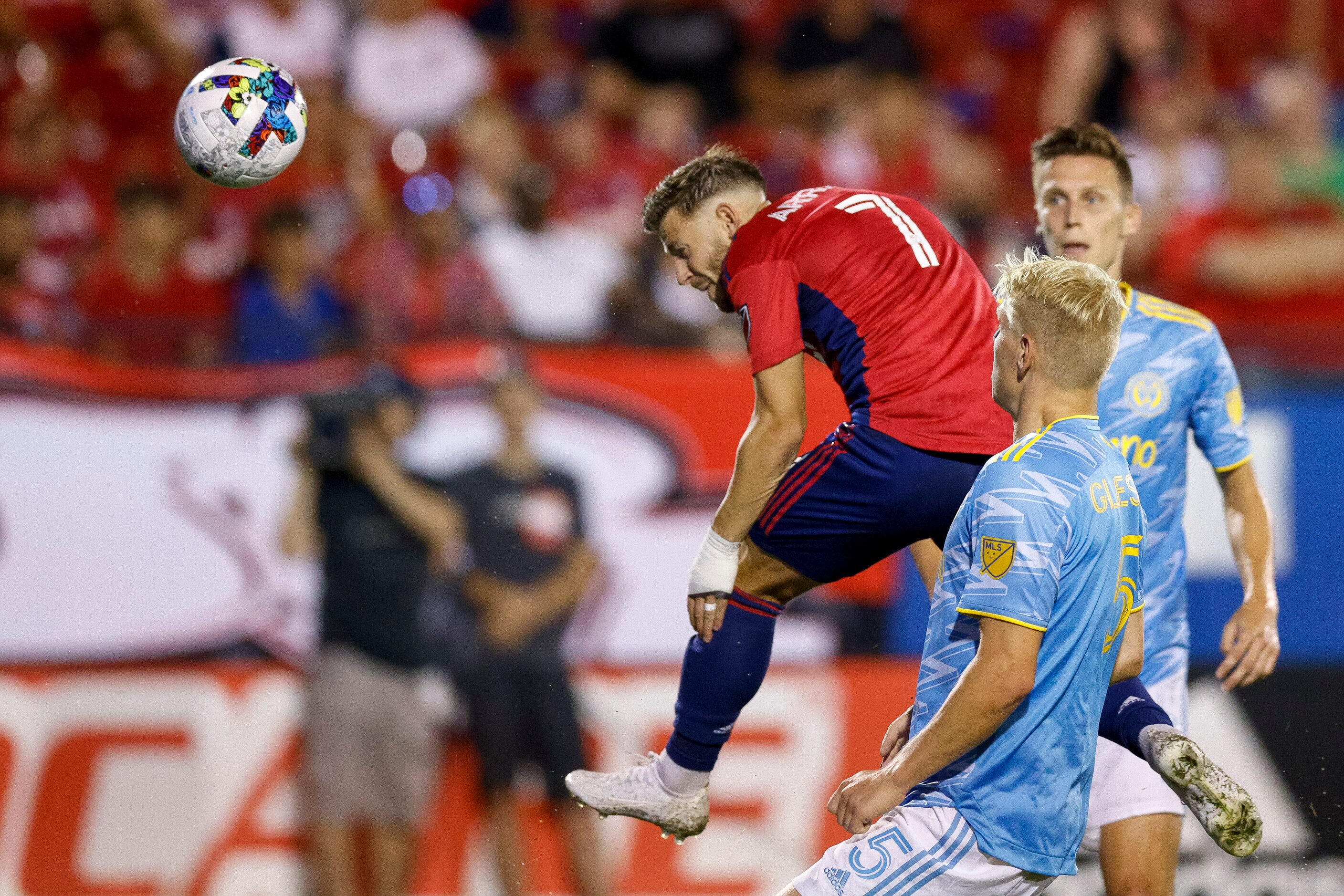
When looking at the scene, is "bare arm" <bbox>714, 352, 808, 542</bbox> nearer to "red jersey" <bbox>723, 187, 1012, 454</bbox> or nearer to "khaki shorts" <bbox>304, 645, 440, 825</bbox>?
"red jersey" <bbox>723, 187, 1012, 454</bbox>

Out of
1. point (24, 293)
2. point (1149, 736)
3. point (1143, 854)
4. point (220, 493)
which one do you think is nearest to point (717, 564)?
point (1149, 736)

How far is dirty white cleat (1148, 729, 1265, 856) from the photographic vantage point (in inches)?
132

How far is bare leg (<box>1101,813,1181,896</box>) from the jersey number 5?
6.31 feet

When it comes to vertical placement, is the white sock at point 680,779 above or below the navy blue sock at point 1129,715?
below

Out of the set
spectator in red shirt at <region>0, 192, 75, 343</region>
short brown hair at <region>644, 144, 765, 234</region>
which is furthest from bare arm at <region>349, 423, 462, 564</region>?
short brown hair at <region>644, 144, 765, 234</region>

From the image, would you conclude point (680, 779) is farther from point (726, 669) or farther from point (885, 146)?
point (885, 146)

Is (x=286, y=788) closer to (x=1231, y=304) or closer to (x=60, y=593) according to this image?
(x=60, y=593)

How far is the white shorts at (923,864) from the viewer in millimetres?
3391

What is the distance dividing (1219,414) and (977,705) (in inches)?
77.9

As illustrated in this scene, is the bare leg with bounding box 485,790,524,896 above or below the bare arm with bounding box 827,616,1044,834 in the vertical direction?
below

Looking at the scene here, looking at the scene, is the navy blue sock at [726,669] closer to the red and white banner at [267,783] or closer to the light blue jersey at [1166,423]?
the light blue jersey at [1166,423]

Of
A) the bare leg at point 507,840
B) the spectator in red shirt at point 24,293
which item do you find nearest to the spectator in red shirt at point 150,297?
the spectator in red shirt at point 24,293

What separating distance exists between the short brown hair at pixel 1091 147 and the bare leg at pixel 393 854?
5.39m

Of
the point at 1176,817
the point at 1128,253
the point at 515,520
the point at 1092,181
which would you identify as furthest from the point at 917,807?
the point at 1128,253
